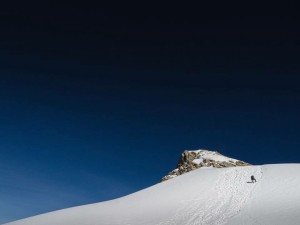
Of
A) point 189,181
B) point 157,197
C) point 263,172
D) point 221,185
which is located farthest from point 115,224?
point 263,172

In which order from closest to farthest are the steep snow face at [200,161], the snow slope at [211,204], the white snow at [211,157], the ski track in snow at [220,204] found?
the snow slope at [211,204] < the ski track in snow at [220,204] < the steep snow face at [200,161] < the white snow at [211,157]

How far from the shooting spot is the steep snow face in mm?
65562

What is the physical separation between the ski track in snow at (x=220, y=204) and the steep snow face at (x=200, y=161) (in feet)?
73.4

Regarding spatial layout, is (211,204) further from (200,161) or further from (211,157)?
(200,161)

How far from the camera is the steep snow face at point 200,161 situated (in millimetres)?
65562

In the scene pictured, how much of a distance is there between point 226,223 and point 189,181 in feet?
67.1

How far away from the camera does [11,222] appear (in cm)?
3681

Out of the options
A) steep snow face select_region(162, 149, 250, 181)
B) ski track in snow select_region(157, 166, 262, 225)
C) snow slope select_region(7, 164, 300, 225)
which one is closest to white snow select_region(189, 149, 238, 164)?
steep snow face select_region(162, 149, 250, 181)

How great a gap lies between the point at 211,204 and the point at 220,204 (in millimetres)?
964

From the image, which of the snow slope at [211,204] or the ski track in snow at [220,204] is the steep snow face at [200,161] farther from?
the ski track in snow at [220,204]

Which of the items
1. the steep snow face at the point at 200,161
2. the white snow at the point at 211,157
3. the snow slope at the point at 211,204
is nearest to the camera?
the snow slope at the point at 211,204

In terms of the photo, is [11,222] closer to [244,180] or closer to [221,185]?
[221,185]

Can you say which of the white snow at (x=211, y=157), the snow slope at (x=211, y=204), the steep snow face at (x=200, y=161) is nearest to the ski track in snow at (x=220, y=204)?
the snow slope at (x=211, y=204)

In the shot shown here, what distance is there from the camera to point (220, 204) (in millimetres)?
31516
